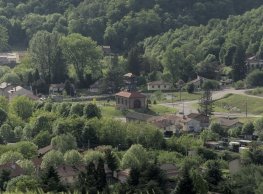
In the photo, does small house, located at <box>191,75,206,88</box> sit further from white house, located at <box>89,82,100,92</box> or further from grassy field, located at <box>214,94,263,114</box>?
white house, located at <box>89,82,100,92</box>

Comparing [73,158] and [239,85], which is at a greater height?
[239,85]

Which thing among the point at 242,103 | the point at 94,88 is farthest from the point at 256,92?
the point at 94,88

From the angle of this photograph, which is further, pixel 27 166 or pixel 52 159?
pixel 52 159

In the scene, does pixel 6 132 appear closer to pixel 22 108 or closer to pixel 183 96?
pixel 22 108

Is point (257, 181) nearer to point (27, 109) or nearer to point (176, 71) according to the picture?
point (27, 109)

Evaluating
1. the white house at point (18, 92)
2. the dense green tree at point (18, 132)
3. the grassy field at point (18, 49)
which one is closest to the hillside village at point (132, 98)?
the dense green tree at point (18, 132)

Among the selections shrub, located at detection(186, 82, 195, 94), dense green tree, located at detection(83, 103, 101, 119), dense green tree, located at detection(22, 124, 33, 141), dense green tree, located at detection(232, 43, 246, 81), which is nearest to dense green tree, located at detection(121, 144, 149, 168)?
dense green tree, located at detection(22, 124, 33, 141)

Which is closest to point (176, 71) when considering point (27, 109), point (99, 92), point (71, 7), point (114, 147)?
point (99, 92)

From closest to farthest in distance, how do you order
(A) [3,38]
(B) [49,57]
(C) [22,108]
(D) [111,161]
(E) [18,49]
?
(D) [111,161], (C) [22,108], (B) [49,57], (A) [3,38], (E) [18,49]
